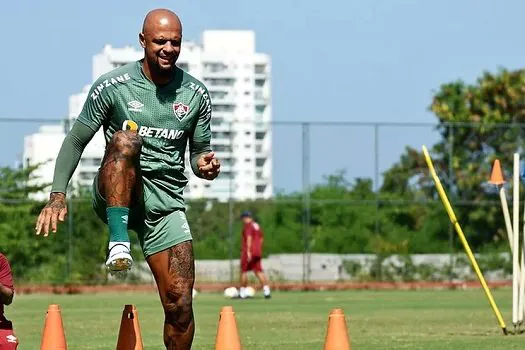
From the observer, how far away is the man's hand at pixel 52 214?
8.91 m

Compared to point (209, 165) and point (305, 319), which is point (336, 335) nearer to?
point (209, 165)

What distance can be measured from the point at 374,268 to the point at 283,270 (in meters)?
2.41

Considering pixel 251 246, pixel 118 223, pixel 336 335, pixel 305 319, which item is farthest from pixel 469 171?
pixel 118 223

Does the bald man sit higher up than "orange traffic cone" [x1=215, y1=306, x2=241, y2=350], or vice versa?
the bald man

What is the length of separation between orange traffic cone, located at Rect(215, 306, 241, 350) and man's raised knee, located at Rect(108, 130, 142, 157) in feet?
6.22

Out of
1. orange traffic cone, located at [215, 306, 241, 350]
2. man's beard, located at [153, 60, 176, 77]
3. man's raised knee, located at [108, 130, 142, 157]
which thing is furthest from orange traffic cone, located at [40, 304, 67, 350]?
man's beard, located at [153, 60, 176, 77]

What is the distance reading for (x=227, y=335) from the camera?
33.8 feet

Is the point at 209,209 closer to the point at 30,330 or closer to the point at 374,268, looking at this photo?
the point at 374,268

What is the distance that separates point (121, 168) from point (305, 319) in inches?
478

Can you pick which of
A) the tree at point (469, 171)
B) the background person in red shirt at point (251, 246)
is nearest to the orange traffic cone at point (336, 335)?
the background person in red shirt at point (251, 246)

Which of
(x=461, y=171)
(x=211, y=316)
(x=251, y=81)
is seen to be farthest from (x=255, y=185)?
(x=251, y=81)

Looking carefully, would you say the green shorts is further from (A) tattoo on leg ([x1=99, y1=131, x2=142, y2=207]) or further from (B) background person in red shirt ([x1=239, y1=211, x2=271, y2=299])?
(B) background person in red shirt ([x1=239, y1=211, x2=271, y2=299])

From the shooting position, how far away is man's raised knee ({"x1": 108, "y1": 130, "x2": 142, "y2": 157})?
8.89 m

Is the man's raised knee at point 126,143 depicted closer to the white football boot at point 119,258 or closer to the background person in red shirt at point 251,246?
the white football boot at point 119,258
